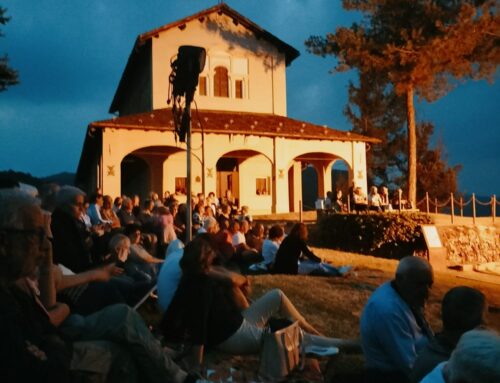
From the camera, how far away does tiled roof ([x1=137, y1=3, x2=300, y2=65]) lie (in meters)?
26.0

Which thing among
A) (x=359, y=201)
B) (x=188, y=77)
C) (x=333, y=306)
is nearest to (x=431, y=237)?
(x=359, y=201)

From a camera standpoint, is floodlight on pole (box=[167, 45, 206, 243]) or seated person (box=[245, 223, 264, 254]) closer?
floodlight on pole (box=[167, 45, 206, 243])

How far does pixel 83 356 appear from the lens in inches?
139

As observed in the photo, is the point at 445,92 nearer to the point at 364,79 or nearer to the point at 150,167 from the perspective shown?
the point at 364,79

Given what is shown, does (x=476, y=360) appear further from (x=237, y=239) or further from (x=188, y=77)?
(x=237, y=239)

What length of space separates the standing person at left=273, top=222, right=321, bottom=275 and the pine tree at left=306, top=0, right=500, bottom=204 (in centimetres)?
1777

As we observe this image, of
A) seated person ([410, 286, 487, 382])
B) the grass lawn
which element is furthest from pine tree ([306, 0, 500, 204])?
seated person ([410, 286, 487, 382])

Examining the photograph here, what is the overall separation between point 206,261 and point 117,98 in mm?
34151

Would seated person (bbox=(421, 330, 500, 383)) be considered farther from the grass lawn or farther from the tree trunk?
the tree trunk

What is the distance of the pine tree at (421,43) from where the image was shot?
1006 inches

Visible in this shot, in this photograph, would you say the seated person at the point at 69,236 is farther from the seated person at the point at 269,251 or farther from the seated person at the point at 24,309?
the seated person at the point at 269,251

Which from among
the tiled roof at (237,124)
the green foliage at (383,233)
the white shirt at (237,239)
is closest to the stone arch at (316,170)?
the tiled roof at (237,124)

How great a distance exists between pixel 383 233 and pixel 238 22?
1421 centimetres

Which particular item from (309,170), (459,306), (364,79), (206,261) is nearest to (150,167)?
(364,79)
